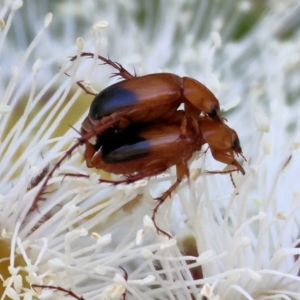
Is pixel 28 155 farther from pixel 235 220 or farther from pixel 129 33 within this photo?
pixel 129 33

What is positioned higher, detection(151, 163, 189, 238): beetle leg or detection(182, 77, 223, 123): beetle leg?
detection(182, 77, 223, 123): beetle leg

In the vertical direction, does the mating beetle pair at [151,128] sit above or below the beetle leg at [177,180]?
above

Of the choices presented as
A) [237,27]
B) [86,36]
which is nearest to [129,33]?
[86,36]

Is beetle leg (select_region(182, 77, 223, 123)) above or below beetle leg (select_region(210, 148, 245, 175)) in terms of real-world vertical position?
above

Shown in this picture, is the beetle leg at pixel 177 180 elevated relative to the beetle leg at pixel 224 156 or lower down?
lower down
